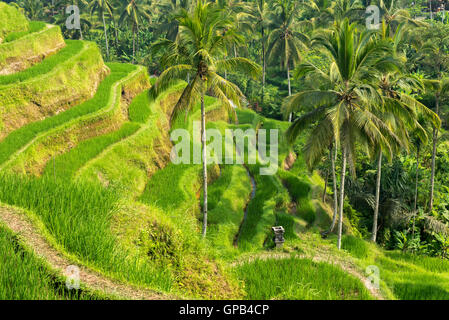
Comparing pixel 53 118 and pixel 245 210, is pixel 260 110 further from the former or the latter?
pixel 53 118

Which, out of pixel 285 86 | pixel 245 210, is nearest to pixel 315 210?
pixel 245 210

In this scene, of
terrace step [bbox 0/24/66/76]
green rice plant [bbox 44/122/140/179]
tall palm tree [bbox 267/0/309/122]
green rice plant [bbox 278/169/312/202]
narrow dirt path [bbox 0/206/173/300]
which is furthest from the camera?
tall palm tree [bbox 267/0/309/122]

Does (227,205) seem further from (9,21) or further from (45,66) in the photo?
(9,21)

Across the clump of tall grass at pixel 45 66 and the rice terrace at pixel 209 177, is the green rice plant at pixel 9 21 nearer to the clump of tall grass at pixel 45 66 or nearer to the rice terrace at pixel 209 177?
the rice terrace at pixel 209 177

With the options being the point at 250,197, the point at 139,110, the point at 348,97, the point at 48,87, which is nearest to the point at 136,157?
the point at 139,110

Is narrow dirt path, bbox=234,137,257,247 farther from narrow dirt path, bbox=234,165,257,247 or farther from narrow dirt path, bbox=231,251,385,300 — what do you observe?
narrow dirt path, bbox=231,251,385,300

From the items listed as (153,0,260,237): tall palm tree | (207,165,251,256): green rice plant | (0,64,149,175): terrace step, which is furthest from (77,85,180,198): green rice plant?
(207,165,251,256): green rice plant
